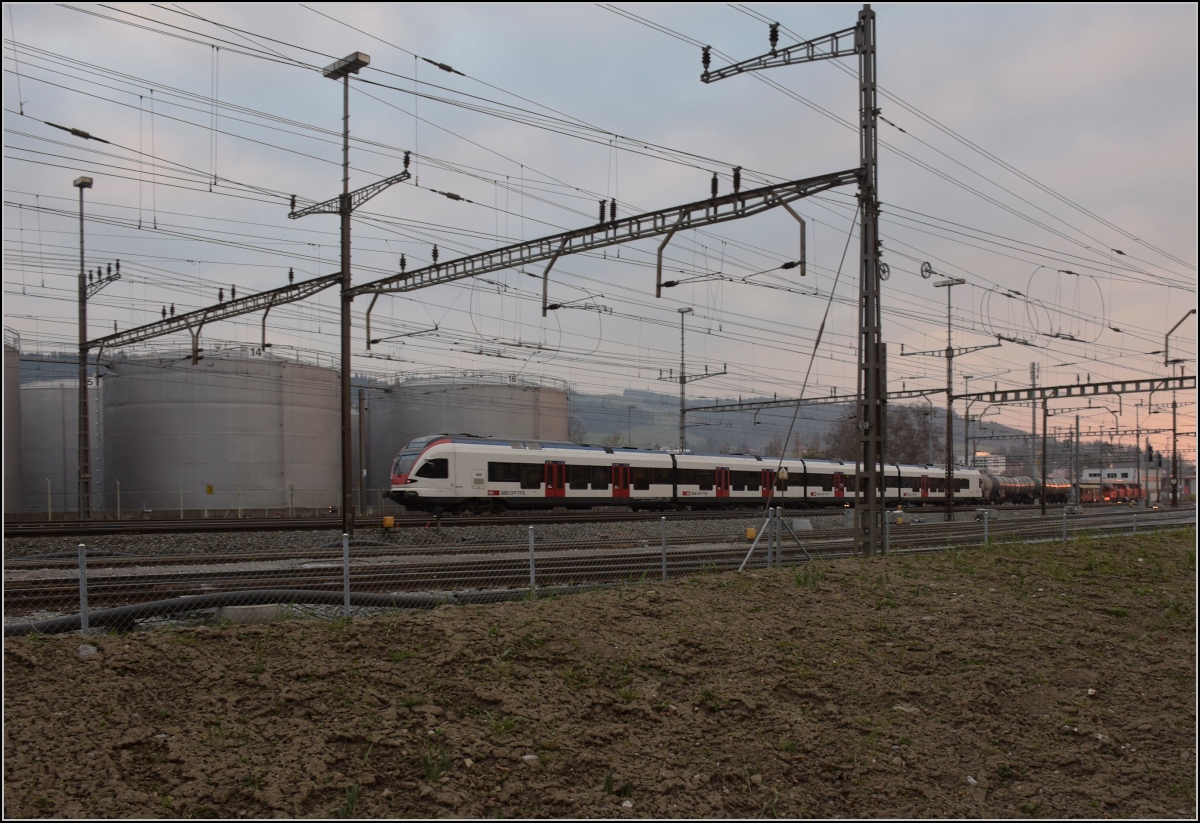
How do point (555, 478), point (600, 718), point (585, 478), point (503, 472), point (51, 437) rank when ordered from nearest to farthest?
point (600, 718) → point (503, 472) → point (555, 478) → point (585, 478) → point (51, 437)

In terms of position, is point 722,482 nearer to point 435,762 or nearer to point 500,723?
point 500,723

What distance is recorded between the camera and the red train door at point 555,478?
34.2 metres

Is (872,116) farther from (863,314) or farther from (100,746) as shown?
(100,746)

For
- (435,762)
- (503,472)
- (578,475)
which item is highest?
(503,472)

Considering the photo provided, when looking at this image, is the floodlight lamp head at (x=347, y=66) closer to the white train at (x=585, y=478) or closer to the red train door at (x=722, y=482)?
the white train at (x=585, y=478)

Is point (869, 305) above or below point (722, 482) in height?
above

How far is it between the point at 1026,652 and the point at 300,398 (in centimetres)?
4725

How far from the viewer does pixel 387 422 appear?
203 ft

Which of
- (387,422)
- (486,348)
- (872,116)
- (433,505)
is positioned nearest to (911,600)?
(872,116)

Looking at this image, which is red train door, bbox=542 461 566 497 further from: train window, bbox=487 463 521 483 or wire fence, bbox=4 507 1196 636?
wire fence, bbox=4 507 1196 636

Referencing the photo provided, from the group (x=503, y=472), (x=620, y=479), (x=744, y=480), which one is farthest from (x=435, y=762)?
(x=744, y=480)

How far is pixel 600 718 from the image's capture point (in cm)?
699

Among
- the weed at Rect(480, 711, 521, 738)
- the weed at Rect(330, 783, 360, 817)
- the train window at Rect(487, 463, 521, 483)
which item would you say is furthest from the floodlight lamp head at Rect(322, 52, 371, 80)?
the weed at Rect(330, 783, 360, 817)

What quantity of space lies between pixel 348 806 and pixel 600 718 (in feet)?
7.29
